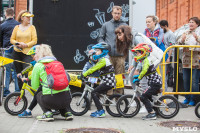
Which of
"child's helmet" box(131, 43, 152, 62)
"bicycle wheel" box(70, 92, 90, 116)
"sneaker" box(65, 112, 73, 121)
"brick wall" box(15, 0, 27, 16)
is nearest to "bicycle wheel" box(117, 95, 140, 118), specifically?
"bicycle wheel" box(70, 92, 90, 116)

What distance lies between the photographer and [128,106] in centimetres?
776

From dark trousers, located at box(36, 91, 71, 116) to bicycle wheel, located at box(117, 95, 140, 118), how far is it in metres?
1.00

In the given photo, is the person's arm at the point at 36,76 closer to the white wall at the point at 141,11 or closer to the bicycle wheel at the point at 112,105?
the bicycle wheel at the point at 112,105

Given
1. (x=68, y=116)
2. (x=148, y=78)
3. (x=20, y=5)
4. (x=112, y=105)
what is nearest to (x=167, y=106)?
(x=148, y=78)

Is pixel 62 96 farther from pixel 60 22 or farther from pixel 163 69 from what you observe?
pixel 60 22

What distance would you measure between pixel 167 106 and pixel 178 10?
43100 mm

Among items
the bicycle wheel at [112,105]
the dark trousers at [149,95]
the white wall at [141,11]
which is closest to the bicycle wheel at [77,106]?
the bicycle wheel at [112,105]

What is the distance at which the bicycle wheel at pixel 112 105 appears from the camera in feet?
26.1

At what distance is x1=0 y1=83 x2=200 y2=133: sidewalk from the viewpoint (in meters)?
6.58

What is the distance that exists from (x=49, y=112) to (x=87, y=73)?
3.52 feet

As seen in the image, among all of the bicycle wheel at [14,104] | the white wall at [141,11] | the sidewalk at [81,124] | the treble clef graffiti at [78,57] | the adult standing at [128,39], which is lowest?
the sidewalk at [81,124]

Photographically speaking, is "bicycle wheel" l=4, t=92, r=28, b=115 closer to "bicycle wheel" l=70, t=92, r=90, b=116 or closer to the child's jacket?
"bicycle wheel" l=70, t=92, r=90, b=116

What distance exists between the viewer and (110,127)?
6.86 metres

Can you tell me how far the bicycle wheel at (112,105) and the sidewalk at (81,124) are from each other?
0.36ft
